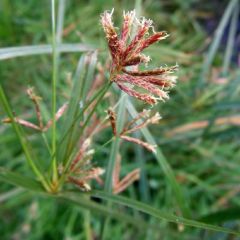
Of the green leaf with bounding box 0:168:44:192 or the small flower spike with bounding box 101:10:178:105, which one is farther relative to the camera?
the green leaf with bounding box 0:168:44:192

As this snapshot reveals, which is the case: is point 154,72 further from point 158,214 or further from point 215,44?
point 215,44

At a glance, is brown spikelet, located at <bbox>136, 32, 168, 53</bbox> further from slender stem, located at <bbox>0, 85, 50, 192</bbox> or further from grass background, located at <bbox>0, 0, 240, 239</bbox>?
A: grass background, located at <bbox>0, 0, 240, 239</bbox>

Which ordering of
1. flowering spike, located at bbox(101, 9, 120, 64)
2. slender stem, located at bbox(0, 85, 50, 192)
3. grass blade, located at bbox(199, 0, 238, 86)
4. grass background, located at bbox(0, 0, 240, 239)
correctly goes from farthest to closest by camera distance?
grass background, located at bbox(0, 0, 240, 239)
grass blade, located at bbox(199, 0, 238, 86)
slender stem, located at bbox(0, 85, 50, 192)
flowering spike, located at bbox(101, 9, 120, 64)

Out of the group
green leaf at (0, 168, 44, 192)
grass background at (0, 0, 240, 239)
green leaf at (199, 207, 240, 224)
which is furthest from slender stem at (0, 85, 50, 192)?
grass background at (0, 0, 240, 239)

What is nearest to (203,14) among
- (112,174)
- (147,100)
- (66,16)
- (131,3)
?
(131,3)

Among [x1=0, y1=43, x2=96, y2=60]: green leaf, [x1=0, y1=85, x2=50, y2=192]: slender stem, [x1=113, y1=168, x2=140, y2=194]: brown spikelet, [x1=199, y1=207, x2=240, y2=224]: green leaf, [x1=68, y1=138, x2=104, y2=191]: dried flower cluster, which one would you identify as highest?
[x1=0, y1=43, x2=96, y2=60]: green leaf

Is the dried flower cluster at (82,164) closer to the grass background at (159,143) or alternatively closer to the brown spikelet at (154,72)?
the brown spikelet at (154,72)

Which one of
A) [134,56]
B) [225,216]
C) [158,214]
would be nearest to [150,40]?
[134,56]

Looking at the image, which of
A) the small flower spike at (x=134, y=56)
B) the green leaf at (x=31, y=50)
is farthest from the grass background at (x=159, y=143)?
the small flower spike at (x=134, y=56)
